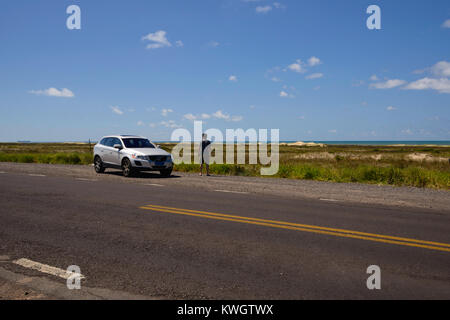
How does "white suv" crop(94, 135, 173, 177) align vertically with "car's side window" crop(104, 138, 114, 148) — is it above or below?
below

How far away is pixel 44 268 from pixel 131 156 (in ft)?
39.8

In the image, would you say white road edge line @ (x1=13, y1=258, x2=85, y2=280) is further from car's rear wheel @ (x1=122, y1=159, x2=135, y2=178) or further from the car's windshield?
the car's windshield

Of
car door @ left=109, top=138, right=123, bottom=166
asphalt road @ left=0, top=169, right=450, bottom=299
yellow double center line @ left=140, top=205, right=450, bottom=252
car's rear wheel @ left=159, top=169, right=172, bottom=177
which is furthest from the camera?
car's rear wheel @ left=159, top=169, right=172, bottom=177

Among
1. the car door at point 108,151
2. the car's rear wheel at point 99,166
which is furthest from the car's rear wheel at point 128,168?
the car's rear wheel at point 99,166

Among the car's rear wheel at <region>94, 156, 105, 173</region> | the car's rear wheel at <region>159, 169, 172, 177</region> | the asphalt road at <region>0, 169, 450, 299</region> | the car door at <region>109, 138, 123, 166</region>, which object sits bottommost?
the asphalt road at <region>0, 169, 450, 299</region>

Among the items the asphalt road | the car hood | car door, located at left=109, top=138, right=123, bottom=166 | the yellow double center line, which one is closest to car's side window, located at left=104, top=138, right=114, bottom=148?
car door, located at left=109, top=138, right=123, bottom=166

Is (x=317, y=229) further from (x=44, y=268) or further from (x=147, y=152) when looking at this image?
(x=147, y=152)

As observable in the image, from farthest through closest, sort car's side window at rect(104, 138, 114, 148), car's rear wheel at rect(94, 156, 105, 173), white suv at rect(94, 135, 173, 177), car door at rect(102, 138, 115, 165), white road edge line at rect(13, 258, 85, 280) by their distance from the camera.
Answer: car's rear wheel at rect(94, 156, 105, 173) < car's side window at rect(104, 138, 114, 148) < car door at rect(102, 138, 115, 165) < white suv at rect(94, 135, 173, 177) < white road edge line at rect(13, 258, 85, 280)

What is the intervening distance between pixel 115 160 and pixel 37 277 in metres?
13.4

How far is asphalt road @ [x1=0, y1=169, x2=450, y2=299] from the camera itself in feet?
13.0

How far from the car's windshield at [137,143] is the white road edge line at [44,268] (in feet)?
41.5

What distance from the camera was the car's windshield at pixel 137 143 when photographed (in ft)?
56.2

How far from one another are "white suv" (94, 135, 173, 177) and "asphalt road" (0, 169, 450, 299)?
22.2 feet
